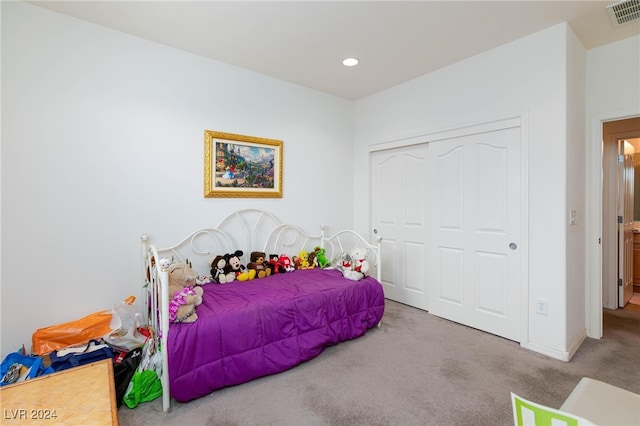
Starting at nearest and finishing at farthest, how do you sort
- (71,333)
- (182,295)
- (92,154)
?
(182,295) < (71,333) < (92,154)

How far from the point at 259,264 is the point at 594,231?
123 inches

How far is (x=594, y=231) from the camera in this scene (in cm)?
276

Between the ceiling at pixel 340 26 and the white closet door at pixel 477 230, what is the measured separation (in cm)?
86

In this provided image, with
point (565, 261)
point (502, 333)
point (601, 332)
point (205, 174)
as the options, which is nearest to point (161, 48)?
point (205, 174)

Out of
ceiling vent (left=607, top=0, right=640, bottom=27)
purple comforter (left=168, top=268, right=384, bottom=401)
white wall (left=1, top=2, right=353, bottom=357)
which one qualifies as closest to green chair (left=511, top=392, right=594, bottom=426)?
purple comforter (left=168, top=268, right=384, bottom=401)

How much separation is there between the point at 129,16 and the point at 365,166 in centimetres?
280

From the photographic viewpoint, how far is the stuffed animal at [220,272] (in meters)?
2.79

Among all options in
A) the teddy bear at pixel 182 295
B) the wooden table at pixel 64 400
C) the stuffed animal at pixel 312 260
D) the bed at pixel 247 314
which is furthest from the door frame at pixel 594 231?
the wooden table at pixel 64 400

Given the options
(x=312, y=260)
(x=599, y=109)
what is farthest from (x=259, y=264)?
(x=599, y=109)

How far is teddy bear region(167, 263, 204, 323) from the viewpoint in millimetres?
1920

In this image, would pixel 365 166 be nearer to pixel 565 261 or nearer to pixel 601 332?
pixel 565 261

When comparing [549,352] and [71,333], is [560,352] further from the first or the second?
[71,333]

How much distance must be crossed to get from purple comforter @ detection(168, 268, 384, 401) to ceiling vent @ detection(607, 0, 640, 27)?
8.95 feet

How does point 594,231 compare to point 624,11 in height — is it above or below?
below
